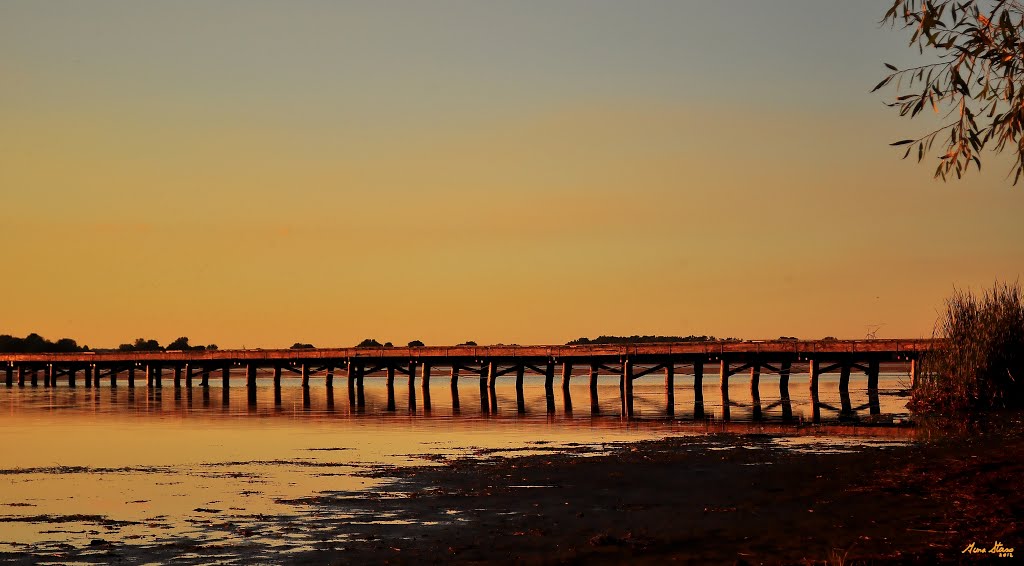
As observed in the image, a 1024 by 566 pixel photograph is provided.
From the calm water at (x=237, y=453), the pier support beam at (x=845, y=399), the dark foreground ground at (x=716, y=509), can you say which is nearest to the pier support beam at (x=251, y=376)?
the calm water at (x=237, y=453)

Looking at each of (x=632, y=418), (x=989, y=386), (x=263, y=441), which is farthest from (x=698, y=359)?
(x=263, y=441)

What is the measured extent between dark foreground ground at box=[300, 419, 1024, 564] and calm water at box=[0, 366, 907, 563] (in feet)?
4.99

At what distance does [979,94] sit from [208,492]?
1521 cm

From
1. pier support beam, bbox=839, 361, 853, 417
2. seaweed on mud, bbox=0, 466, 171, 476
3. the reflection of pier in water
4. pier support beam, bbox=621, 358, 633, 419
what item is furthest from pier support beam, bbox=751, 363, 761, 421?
seaweed on mud, bbox=0, 466, 171, 476

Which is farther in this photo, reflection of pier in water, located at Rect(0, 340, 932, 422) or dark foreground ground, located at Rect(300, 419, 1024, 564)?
reflection of pier in water, located at Rect(0, 340, 932, 422)

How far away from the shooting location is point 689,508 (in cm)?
1742

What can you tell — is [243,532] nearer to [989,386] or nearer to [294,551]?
[294,551]

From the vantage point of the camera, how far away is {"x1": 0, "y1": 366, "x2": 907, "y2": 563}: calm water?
640 inches

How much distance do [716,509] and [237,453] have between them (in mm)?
16474

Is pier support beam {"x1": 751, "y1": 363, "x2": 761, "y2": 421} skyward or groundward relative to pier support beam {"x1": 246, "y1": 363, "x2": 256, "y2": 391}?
groundward

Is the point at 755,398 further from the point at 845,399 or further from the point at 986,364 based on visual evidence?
the point at 986,364
